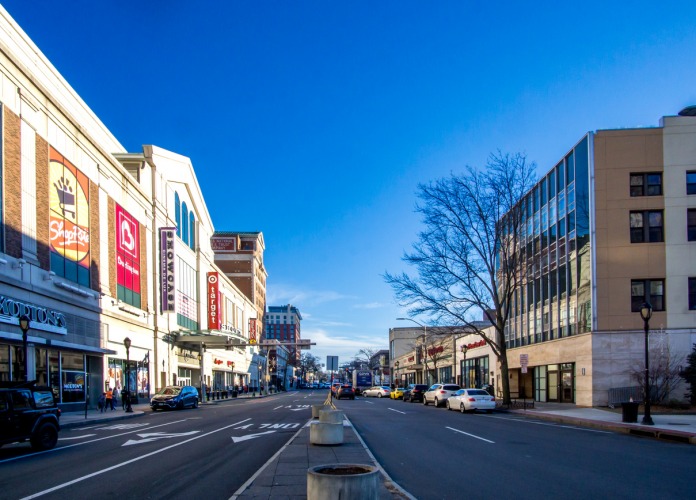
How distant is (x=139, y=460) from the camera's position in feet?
45.5

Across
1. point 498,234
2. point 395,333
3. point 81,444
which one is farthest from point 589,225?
point 395,333

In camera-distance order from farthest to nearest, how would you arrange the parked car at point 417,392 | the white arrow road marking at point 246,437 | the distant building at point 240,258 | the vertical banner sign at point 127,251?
the distant building at point 240,258 < the parked car at point 417,392 < the vertical banner sign at point 127,251 < the white arrow road marking at point 246,437

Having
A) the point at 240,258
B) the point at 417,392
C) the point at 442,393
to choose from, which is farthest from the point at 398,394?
the point at 240,258

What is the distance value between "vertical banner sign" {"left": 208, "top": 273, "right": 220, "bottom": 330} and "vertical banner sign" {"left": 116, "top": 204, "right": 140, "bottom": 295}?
2346 cm

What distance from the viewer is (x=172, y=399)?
3959 cm

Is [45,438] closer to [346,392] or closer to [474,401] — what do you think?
[474,401]

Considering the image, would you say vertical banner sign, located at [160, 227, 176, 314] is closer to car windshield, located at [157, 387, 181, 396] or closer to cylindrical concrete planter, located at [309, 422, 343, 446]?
car windshield, located at [157, 387, 181, 396]

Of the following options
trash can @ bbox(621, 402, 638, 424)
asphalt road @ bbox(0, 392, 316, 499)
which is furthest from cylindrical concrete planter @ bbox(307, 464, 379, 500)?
trash can @ bbox(621, 402, 638, 424)

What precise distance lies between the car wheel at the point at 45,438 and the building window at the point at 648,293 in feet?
96.6

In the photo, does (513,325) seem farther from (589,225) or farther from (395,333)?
(395,333)

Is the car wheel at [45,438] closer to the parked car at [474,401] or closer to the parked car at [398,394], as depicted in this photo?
the parked car at [474,401]

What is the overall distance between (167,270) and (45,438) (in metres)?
36.4

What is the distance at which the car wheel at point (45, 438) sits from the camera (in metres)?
16.1

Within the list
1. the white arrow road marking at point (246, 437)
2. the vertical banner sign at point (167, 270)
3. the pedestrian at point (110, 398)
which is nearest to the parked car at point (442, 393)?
the pedestrian at point (110, 398)
